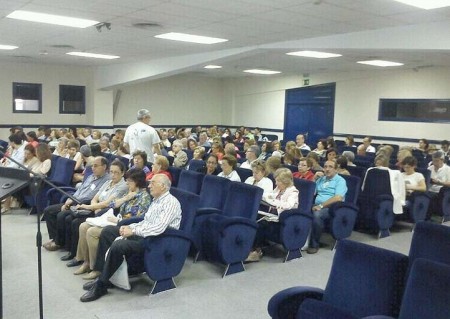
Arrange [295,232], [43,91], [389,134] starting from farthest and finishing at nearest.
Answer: [43,91] < [389,134] < [295,232]

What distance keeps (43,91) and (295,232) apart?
36.4 ft

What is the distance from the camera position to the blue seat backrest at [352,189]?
558cm

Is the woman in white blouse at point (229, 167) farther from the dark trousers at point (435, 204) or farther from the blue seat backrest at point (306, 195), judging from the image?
the dark trousers at point (435, 204)

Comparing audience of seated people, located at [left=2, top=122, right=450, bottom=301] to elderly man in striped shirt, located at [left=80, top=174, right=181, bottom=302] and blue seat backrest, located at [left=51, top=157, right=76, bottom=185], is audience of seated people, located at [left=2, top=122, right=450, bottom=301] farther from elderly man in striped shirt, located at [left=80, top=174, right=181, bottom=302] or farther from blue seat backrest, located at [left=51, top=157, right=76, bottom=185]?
blue seat backrest, located at [left=51, top=157, right=76, bottom=185]

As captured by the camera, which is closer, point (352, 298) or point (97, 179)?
point (352, 298)

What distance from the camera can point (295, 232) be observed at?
4863mm

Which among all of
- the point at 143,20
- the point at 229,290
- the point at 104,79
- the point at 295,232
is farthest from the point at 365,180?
the point at 104,79

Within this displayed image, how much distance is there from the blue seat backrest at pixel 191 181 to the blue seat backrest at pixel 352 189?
1801 millimetres

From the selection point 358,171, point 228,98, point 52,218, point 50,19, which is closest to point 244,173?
point 358,171

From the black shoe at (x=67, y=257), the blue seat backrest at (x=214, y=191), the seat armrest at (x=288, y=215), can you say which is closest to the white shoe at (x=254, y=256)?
the seat armrest at (x=288, y=215)

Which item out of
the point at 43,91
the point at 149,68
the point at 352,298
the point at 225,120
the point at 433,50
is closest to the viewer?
the point at 352,298

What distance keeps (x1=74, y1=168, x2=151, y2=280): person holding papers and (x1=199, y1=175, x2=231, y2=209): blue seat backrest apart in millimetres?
923

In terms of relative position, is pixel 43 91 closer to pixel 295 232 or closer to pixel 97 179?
pixel 97 179

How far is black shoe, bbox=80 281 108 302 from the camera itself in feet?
12.5
